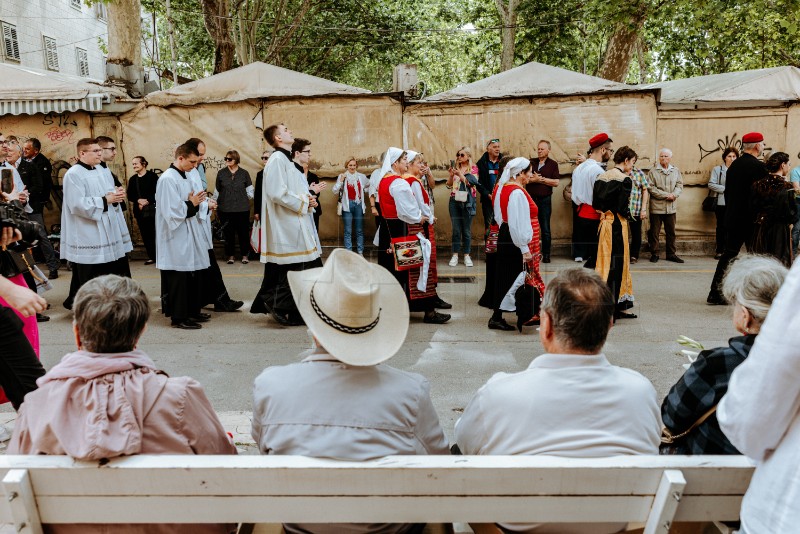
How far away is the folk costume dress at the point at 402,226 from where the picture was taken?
21.0 ft

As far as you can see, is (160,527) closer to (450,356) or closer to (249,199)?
(450,356)

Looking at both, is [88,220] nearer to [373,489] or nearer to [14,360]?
[14,360]

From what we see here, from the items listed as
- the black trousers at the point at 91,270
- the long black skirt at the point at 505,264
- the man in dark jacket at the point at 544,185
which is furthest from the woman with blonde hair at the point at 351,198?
the long black skirt at the point at 505,264

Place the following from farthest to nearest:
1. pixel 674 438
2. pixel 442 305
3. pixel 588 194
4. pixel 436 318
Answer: pixel 588 194 < pixel 442 305 < pixel 436 318 < pixel 674 438

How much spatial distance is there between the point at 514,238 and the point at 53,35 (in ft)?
71.1

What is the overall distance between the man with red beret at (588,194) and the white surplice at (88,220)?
5.02 metres

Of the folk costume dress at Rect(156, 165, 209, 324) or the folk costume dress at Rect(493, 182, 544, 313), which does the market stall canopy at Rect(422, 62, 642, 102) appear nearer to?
the folk costume dress at Rect(493, 182, 544, 313)

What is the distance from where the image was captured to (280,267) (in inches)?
266

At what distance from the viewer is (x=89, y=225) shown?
22.3ft

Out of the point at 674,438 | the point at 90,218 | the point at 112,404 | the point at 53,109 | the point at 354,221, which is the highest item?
the point at 53,109

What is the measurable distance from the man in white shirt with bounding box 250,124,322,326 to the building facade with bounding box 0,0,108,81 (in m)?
16.0

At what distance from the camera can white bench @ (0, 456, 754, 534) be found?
1854 millimetres

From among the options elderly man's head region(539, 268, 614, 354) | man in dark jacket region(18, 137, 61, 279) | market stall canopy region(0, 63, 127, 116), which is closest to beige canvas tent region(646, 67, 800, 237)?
market stall canopy region(0, 63, 127, 116)

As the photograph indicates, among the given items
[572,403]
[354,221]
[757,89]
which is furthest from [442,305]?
[757,89]
